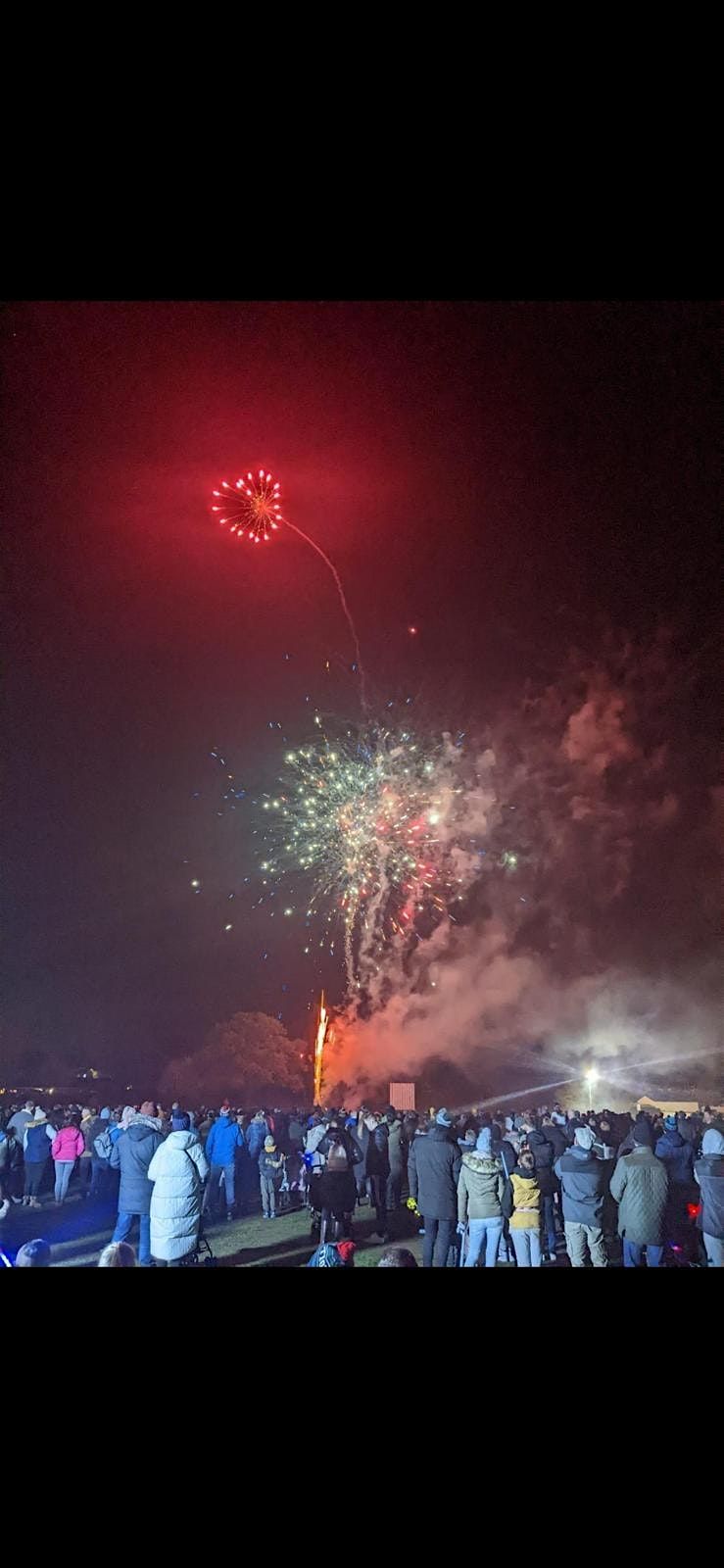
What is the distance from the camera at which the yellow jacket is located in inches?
238

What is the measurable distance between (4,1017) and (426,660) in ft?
20.7

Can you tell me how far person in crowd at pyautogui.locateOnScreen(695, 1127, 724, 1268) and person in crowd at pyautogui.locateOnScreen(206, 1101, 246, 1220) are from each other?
3.97 metres

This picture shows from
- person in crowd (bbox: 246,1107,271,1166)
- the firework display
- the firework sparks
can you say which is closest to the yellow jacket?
person in crowd (bbox: 246,1107,271,1166)

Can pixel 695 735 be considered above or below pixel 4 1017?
above

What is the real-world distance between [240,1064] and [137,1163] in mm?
5427

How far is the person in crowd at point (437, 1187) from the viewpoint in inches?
247

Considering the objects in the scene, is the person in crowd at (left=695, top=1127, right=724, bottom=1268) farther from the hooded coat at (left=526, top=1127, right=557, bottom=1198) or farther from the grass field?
the grass field

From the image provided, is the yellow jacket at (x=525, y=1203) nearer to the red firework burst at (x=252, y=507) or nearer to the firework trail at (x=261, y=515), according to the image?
the firework trail at (x=261, y=515)

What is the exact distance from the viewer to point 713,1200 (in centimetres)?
618

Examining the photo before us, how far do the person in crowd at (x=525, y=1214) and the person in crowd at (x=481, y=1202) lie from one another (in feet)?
0.31

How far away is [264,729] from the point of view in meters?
11.5
